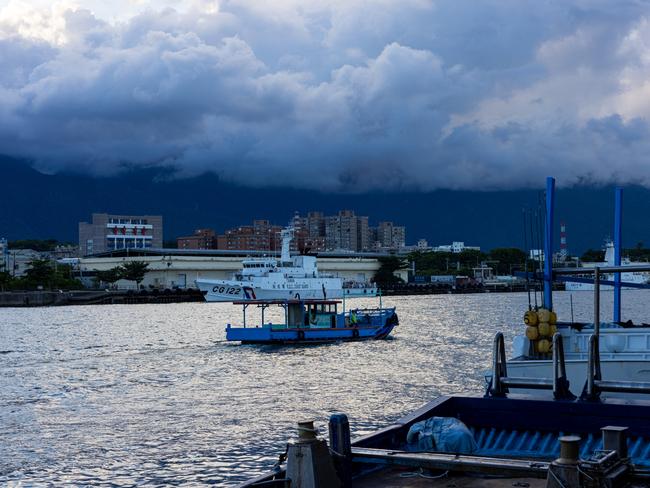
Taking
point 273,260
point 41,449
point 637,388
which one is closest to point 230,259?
point 273,260

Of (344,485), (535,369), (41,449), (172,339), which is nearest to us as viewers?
(344,485)

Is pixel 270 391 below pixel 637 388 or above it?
below

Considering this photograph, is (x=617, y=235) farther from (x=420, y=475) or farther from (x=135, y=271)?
(x=135, y=271)

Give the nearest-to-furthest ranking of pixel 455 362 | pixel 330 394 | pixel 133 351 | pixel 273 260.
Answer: pixel 330 394 → pixel 455 362 → pixel 133 351 → pixel 273 260

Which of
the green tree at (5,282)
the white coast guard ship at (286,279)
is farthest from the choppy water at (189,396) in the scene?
the green tree at (5,282)

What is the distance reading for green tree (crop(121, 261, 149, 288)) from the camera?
581 feet

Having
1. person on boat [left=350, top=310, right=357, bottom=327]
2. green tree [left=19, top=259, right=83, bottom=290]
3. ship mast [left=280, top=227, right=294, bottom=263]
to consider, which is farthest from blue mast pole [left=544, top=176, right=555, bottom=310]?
green tree [left=19, top=259, right=83, bottom=290]

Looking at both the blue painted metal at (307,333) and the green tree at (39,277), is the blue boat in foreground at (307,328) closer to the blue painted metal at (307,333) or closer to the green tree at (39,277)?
the blue painted metal at (307,333)

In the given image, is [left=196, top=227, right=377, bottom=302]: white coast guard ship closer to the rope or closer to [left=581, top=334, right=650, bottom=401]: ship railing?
[left=581, top=334, right=650, bottom=401]: ship railing

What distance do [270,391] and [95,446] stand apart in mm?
12273

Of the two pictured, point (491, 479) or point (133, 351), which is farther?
point (133, 351)

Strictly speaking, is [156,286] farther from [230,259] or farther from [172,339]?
[172,339]

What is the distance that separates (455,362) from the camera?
46656 millimetres

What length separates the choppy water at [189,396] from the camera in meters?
23.1
